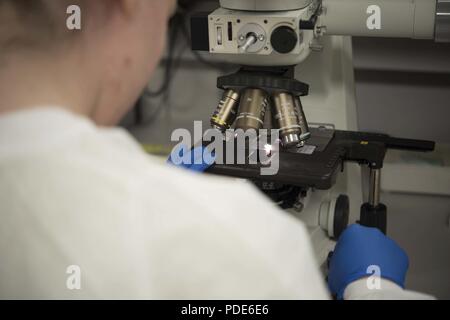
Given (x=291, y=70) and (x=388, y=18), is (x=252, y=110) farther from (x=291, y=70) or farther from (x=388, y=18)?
(x=388, y=18)

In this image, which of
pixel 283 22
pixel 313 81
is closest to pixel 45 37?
pixel 283 22

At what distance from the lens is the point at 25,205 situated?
624 mm

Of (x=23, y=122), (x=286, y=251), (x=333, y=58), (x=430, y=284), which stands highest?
(x=333, y=58)

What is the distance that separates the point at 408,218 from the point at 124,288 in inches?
48.0

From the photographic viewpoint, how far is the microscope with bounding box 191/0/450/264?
125 cm

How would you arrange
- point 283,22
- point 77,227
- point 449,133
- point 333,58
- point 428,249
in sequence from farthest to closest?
1. point 449,133
2. point 428,249
3. point 333,58
4. point 283,22
5. point 77,227

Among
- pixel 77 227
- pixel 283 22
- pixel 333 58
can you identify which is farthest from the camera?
pixel 333 58

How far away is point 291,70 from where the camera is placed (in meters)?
1.38

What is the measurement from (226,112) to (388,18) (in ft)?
1.29

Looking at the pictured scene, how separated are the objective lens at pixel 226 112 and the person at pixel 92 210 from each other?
0.67 metres

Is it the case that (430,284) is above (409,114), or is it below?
below

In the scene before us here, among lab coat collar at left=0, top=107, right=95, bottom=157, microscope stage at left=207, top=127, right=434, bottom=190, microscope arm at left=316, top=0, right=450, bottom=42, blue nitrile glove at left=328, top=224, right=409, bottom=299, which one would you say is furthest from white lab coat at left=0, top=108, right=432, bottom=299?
microscope arm at left=316, top=0, right=450, bottom=42

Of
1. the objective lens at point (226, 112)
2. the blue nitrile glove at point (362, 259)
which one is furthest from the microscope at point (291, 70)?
the blue nitrile glove at point (362, 259)

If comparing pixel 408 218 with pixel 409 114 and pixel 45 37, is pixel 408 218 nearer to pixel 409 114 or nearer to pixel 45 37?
pixel 409 114
